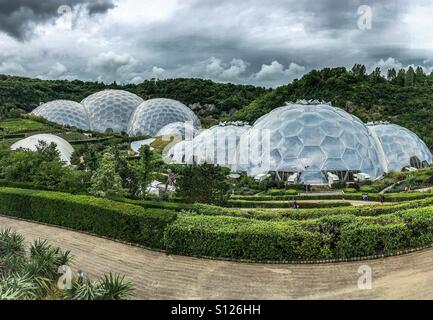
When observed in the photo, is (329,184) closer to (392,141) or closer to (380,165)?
(380,165)

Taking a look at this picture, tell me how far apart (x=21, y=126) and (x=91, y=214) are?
2061 inches

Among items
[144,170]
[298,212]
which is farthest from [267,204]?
[298,212]

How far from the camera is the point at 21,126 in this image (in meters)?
65.6

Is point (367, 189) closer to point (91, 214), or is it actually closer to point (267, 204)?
point (267, 204)

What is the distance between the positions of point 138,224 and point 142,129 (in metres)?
55.0

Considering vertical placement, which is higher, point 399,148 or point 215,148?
point 399,148

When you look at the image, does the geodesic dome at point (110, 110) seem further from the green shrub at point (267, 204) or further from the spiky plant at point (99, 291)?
the spiky plant at point (99, 291)

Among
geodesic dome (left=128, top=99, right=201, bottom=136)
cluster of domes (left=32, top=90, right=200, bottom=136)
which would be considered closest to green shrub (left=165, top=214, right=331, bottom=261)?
geodesic dome (left=128, top=99, right=201, bottom=136)

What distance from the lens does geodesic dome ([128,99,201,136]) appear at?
2820 inches

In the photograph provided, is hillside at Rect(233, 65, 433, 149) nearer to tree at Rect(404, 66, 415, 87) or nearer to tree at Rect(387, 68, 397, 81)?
tree at Rect(404, 66, 415, 87)

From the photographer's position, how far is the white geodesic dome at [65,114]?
241 ft

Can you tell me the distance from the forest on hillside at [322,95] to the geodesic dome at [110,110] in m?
13.1

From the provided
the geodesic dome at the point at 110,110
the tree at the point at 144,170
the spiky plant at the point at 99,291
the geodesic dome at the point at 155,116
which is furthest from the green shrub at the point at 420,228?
the geodesic dome at the point at 110,110

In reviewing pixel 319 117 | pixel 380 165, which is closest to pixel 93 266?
pixel 319 117
